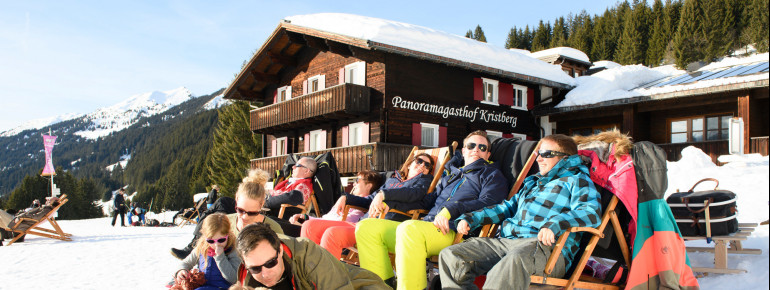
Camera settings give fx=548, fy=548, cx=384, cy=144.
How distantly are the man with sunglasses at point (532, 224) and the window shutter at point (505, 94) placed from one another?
18.3 meters

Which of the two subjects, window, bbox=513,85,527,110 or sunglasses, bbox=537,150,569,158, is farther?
window, bbox=513,85,527,110

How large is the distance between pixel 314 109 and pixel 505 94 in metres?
7.65

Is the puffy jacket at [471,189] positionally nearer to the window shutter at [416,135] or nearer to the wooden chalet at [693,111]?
the wooden chalet at [693,111]

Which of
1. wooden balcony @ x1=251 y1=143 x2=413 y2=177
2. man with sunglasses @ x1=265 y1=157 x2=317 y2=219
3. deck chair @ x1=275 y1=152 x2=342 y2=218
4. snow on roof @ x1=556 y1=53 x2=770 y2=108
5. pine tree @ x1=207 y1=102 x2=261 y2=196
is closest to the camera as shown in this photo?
man with sunglasses @ x1=265 y1=157 x2=317 y2=219

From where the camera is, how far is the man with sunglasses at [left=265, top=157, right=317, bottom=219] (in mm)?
6098

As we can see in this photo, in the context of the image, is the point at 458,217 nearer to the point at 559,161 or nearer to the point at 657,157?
the point at 559,161

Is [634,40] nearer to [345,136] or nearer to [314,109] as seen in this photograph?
[345,136]

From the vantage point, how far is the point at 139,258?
8.23 metres

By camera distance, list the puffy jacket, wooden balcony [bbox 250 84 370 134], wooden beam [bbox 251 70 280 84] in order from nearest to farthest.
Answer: the puffy jacket, wooden balcony [bbox 250 84 370 134], wooden beam [bbox 251 70 280 84]

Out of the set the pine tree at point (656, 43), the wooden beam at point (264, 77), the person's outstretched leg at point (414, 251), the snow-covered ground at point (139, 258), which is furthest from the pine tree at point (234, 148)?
the pine tree at point (656, 43)

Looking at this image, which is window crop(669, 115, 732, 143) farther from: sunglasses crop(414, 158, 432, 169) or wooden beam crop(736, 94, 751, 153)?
sunglasses crop(414, 158, 432, 169)

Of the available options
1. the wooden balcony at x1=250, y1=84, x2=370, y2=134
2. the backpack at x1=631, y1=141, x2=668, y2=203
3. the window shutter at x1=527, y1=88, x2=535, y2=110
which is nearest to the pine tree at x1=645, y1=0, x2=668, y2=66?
the window shutter at x1=527, y1=88, x2=535, y2=110

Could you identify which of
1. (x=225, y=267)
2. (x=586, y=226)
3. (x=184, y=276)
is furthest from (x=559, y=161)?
(x=184, y=276)

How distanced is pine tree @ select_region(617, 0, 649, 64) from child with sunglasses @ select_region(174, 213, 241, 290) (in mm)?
55039
